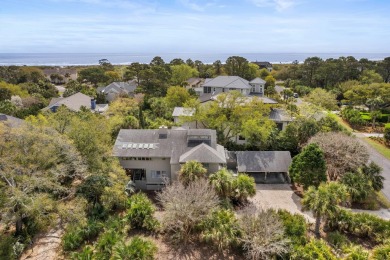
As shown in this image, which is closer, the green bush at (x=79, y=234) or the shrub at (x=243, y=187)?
the green bush at (x=79, y=234)

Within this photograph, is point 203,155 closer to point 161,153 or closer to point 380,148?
point 161,153

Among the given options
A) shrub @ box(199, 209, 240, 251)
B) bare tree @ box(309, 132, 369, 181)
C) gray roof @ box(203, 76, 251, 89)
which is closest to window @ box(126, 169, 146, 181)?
shrub @ box(199, 209, 240, 251)

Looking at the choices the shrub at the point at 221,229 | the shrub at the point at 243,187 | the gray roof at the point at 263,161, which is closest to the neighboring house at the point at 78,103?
the gray roof at the point at 263,161

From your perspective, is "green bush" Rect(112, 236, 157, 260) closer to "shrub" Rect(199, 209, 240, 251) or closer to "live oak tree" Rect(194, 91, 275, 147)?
"shrub" Rect(199, 209, 240, 251)

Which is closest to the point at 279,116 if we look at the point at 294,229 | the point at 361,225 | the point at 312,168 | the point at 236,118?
the point at 236,118

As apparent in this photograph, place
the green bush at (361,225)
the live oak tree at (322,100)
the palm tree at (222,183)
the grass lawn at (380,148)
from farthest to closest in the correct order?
the live oak tree at (322,100) < the grass lawn at (380,148) < the palm tree at (222,183) < the green bush at (361,225)

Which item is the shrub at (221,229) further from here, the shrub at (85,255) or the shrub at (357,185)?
the shrub at (357,185)
